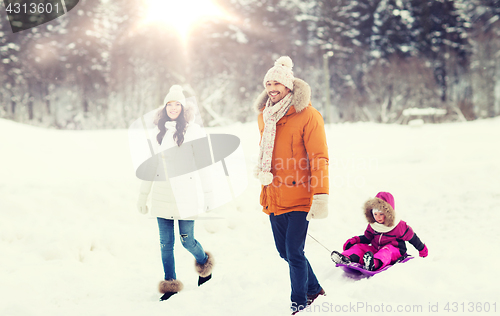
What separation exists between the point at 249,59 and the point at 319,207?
2532 centimetres

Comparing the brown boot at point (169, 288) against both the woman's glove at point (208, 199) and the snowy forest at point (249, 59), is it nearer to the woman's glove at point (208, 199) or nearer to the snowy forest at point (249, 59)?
the woman's glove at point (208, 199)

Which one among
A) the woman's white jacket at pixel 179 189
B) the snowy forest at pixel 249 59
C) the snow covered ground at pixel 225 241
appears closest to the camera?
the snow covered ground at pixel 225 241

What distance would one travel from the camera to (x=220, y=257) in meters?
4.73

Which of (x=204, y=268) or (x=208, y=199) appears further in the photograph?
(x=204, y=268)

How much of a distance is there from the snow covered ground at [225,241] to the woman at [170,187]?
422 mm

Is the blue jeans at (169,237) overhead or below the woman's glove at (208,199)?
below

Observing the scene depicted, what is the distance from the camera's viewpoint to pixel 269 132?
110 inches

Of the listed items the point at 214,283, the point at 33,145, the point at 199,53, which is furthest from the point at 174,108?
the point at 199,53

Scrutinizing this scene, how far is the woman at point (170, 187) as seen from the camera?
3.43 meters

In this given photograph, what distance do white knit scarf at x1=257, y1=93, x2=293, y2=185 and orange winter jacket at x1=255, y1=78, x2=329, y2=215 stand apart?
5 centimetres

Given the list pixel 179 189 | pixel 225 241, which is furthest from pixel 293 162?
pixel 225 241

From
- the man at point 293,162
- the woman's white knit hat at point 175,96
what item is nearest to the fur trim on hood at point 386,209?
the man at point 293,162

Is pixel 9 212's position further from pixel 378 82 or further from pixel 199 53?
pixel 378 82

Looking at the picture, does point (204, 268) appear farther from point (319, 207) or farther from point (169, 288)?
point (319, 207)
